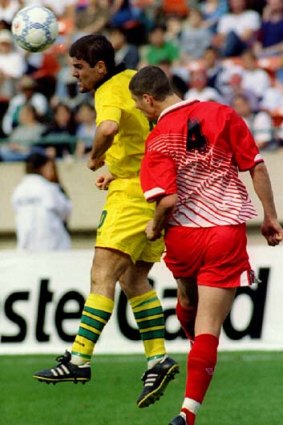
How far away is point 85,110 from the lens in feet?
62.4

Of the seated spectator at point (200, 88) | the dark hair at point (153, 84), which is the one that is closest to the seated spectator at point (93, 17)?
the seated spectator at point (200, 88)

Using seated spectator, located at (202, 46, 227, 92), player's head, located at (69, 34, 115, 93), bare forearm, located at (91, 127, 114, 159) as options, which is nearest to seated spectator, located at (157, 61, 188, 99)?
seated spectator, located at (202, 46, 227, 92)

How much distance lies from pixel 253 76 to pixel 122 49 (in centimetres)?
201

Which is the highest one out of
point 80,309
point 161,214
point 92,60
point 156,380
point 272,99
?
point 92,60

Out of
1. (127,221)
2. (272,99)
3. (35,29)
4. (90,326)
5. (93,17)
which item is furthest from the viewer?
(93,17)

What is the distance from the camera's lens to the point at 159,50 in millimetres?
20656

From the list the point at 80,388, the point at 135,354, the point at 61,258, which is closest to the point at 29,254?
the point at 61,258

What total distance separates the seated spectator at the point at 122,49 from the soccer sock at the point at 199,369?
11.3 m

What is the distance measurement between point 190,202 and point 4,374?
454 cm

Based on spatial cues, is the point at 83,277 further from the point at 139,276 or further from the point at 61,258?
the point at 139,276

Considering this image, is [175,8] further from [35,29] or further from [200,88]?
[35,29]

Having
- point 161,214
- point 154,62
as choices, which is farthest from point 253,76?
point 161,214

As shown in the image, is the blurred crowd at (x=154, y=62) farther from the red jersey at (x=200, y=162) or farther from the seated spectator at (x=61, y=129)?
the red jersey at (x=200, y=162)

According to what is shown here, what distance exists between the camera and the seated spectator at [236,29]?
66.5ft
